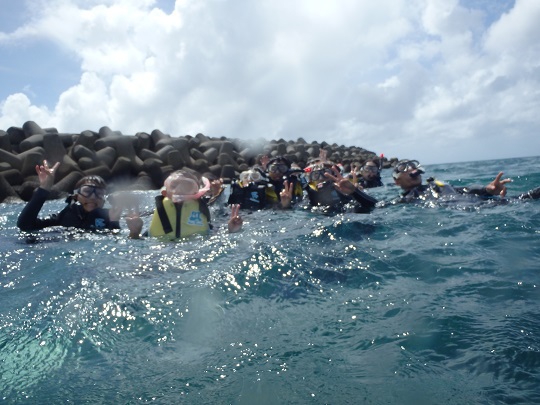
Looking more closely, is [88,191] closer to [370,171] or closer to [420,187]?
[420,187]

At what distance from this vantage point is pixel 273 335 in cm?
266

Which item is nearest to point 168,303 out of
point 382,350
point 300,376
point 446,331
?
point 300,376

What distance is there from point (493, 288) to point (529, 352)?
38.7 inches

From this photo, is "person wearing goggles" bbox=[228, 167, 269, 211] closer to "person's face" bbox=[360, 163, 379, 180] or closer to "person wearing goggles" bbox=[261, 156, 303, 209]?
"person wearing goggles" bbox=[261, 156, 303, 209]

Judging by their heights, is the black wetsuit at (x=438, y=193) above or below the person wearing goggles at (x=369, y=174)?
below

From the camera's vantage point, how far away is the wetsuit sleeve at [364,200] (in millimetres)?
6324

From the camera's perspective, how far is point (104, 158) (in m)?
14.2

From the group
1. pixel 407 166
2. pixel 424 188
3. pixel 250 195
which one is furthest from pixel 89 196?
pixel 424 188

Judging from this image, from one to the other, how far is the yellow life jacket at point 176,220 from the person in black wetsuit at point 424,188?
333 cm

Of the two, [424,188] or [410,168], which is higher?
[410,168]

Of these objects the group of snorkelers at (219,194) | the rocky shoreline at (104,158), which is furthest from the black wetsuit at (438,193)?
the rocky shoreline at (104,158)

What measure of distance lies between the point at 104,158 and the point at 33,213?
900 centimetres

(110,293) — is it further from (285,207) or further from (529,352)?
(285,207)

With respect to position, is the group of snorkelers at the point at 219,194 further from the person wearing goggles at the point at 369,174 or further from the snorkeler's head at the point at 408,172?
the person wearing goggles at the point at 369,174
